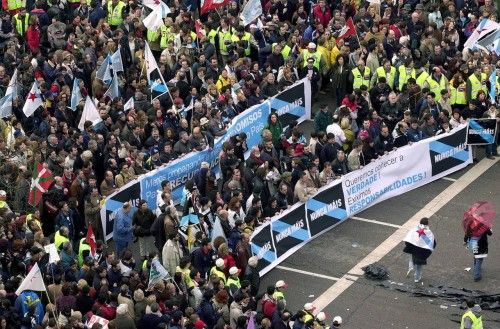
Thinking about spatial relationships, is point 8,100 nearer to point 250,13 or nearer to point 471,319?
point 250,13

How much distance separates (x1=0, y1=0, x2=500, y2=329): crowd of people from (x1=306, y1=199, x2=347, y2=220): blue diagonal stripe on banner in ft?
1.25

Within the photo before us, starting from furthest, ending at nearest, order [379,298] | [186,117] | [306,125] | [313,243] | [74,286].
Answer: [306,125] < [186,117] < [313,243] < [379,298] < [74,286]

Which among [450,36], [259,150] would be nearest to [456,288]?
[259,150]

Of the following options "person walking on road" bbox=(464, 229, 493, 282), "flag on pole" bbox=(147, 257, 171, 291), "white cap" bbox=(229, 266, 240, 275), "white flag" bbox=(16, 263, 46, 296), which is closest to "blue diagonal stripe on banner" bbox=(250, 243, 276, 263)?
"white cap" bbox=(229, 266, 240, 275)

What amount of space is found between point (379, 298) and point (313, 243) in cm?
248

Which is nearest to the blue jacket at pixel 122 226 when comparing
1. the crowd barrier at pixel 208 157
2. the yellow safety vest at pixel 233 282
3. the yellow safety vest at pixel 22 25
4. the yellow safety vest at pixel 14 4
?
the crowd barrier at pixel 208 157

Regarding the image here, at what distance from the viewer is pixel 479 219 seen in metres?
28.7

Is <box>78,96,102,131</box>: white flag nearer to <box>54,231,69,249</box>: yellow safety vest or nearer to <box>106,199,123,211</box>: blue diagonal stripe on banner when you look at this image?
<box>106,199,123,211</box>: blue diagonal stripe on banner

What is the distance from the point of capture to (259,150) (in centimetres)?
3112

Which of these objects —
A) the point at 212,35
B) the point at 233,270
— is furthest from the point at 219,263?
the point at 212,35

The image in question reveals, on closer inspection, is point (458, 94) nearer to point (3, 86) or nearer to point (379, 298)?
point (379, 298)

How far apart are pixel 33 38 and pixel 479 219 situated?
13204 mm

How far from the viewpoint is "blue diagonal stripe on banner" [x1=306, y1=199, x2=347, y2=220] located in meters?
30.3

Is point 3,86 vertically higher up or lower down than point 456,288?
higher up
